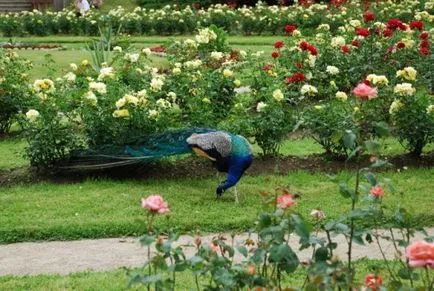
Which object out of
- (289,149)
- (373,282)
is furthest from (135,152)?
(373,282)

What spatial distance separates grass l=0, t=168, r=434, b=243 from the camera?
6.23 meters

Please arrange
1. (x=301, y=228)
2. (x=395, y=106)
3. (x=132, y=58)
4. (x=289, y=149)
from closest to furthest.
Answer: (x=301, y=228) → (x=395, y=106) → (x=132, y=58) → (x=289, y=149)

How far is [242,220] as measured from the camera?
6.32m

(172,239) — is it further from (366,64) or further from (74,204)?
(366,64)

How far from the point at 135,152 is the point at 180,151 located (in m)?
0.52

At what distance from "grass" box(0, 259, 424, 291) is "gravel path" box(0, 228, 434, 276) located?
Result: 6.1 inches

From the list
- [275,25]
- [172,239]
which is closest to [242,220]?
[172,239]

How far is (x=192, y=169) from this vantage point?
8055 mm

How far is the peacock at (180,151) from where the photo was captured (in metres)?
6.75

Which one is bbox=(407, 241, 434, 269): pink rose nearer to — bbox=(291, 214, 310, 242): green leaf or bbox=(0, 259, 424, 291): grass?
bbox=(291, 214, 310, 242): green leaf

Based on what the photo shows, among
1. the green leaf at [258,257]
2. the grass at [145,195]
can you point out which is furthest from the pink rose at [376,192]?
the grass at [145,195]

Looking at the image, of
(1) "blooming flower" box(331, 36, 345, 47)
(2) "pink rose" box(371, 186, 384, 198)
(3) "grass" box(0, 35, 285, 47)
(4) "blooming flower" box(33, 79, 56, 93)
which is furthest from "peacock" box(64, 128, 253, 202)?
(3) "grass" box(0, 35, 285, 47)

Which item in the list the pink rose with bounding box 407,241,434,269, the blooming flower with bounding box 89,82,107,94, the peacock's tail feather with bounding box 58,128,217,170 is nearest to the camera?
the pink rose with bounding box 407,241,434,269

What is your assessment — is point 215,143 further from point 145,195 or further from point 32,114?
point 32,114
